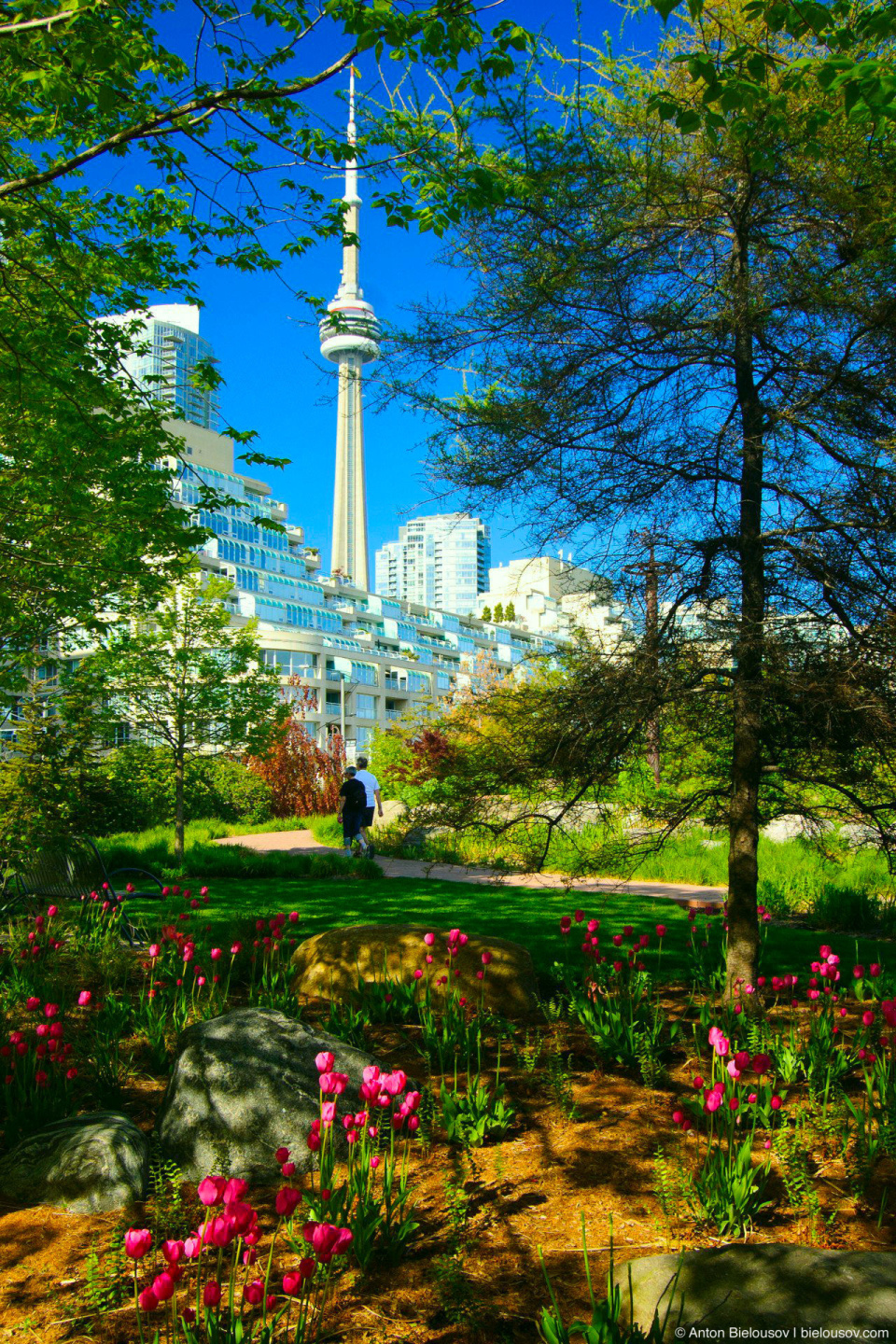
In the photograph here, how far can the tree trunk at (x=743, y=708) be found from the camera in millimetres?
4336

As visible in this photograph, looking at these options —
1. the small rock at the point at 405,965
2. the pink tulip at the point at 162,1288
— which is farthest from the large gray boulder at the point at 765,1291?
the small rock at the point at 405,965

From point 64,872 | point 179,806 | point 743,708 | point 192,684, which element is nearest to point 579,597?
point 743,708

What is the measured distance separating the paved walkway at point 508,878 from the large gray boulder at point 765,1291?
2.66 m

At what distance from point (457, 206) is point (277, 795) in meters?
22.8

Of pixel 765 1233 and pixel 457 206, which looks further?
pixel 457 206

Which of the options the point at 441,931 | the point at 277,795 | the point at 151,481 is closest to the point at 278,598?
the point at 277,795

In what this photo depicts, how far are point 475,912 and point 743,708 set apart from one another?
5138 mm

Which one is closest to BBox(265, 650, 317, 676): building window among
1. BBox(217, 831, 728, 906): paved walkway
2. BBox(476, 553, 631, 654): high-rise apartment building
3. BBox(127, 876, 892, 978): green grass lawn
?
BBox(217, 831, 728, 906): paved walkway

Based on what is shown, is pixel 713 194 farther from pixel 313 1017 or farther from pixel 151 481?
pixel 151 481

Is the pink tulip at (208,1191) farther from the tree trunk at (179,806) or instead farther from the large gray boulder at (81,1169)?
the tree trunk at (179,806)

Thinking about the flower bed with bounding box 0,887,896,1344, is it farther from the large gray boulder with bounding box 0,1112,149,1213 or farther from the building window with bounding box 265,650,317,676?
the building window with bounding box 265,650,317,676

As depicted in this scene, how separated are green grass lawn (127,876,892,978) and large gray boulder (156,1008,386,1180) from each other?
2.36 metres

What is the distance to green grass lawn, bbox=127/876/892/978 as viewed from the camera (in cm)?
664

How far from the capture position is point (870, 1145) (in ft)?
9.70
